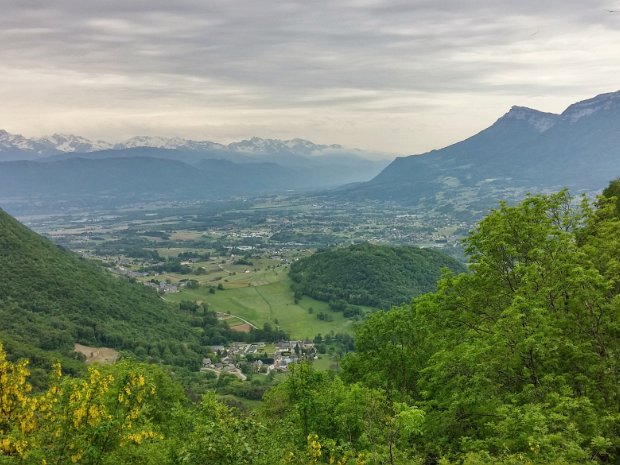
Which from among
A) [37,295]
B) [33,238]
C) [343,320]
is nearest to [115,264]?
[33,238]

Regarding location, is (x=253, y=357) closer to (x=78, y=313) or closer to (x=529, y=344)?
(x=78, y=313)

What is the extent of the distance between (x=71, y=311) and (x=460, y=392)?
8649 cm

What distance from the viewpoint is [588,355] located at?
14.9 meters

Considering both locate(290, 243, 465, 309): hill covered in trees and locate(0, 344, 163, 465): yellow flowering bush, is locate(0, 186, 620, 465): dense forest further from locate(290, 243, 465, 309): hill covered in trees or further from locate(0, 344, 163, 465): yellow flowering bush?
locate(290, 243, 465, 309): hill covered in trees

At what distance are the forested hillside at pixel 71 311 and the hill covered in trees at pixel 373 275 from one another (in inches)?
1414

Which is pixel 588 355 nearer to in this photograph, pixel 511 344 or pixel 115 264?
pixel 511 344

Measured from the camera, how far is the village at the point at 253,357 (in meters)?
82.1

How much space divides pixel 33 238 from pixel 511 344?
110794 millimetres

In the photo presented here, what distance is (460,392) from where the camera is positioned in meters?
16.7

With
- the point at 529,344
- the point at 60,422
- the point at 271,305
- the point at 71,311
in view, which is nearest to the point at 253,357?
the point at 271,305

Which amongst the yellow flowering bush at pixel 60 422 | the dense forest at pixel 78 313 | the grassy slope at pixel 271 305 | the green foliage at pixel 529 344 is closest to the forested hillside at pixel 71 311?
the dense forest at pixel 78 313

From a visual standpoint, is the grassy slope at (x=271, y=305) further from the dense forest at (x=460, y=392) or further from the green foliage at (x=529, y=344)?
the green foliage at (x=529, y=344)

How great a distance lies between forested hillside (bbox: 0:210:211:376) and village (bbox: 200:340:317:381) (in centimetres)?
391

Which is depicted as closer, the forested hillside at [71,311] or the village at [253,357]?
the forested hillside at [71,311]
